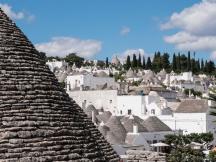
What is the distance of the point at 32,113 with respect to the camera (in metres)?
7.79

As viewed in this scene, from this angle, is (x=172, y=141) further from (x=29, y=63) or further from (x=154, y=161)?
(x=29, y=63)

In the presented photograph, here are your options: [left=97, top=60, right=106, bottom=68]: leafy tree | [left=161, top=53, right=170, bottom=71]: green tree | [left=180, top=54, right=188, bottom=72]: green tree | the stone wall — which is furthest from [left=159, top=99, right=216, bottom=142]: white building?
[left=97, top=60, right=106, bottom=68]: leafy tree

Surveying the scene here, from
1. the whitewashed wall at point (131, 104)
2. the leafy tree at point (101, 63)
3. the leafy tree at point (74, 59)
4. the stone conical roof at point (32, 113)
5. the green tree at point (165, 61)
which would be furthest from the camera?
the leafy tree at point (101, 63)

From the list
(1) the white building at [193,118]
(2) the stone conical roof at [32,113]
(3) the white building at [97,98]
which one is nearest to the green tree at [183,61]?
(3) the white building at [97,98]

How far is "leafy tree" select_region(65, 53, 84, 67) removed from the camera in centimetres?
15912

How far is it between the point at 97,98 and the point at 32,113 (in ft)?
250

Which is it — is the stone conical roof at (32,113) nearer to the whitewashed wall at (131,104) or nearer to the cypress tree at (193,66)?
the whitewashed wall at (131,104)

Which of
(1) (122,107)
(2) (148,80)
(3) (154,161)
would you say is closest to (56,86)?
(3) (154,161)

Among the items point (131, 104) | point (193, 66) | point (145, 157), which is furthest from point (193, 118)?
point (193, 66)

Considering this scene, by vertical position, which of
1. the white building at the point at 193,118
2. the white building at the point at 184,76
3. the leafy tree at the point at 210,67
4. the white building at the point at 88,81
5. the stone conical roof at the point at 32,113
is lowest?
the white building at the point at 193,118

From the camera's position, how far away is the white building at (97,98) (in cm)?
8156

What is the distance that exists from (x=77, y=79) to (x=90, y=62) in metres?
71.7

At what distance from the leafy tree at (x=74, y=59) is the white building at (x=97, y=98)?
243ft

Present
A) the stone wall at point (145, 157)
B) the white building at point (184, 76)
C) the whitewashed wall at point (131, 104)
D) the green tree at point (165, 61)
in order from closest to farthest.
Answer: the stone wall at point (145, 157), the whitewashed wall at point (131, 104), the white building at point (184, 76), the green tree at point (165, 61)
